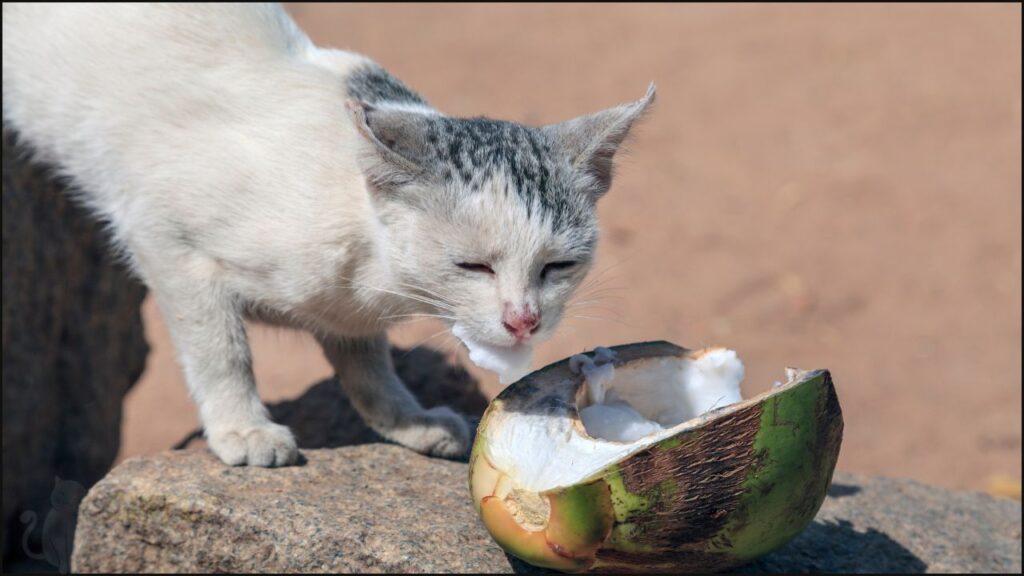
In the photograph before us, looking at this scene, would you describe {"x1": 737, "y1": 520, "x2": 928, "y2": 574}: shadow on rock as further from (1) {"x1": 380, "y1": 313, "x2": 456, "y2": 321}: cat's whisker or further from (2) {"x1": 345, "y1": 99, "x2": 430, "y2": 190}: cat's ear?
(2) {"x1": 345, "y1": 99, "x2": 430, "y2": 190}: cat's ear

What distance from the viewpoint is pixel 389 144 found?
2545 mm

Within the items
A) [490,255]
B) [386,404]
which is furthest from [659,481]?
[386,404]

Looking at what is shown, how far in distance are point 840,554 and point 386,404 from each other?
4.55 ft

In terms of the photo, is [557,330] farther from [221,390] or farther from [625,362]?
[221,390]

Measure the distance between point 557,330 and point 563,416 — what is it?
0.29 m

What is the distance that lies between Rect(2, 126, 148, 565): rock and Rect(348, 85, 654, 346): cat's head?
6.01ft

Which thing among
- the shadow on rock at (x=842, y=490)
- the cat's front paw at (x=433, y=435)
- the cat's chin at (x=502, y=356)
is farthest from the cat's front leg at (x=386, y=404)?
the shadow on rock at (x=842, y=490)

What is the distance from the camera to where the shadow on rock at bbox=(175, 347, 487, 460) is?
377 cm

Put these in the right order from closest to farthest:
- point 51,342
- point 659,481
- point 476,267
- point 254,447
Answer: point 659,481, point 476,267, point 254,447, point 51,342

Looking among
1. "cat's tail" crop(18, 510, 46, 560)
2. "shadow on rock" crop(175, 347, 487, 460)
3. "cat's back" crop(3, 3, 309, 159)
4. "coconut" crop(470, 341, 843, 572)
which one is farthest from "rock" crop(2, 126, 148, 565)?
"coconut" crop(470, 341, 843, 572)

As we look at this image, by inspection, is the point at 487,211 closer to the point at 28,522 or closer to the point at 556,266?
the point at 556,266

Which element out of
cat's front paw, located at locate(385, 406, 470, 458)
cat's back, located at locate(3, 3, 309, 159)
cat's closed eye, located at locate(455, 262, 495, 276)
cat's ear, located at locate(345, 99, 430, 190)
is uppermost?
cat's back, located at locate(3, 3, 309, 159)

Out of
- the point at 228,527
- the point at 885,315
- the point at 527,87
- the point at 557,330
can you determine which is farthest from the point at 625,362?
the point at 527,87

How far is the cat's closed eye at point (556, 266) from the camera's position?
258 centimetres
